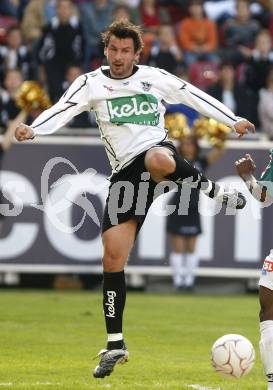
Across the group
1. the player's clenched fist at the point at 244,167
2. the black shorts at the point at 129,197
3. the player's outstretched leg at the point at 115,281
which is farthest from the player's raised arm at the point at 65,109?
the player's clenched fist at the point at 244,167

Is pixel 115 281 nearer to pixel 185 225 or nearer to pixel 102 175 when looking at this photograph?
pixel 185 225

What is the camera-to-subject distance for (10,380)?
830cm

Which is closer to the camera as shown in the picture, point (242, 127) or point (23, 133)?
point (23, 133)

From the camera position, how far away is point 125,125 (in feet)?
27.3

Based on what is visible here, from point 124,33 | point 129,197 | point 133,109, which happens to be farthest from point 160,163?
point 124,33

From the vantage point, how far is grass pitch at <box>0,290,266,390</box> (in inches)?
332

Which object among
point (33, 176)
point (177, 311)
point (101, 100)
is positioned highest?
point (101, 100)

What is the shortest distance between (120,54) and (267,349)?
2.47 meters

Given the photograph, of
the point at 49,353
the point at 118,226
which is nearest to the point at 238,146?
the point at 49,353

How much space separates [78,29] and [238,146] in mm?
3225

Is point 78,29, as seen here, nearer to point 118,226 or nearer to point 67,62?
point 67,62

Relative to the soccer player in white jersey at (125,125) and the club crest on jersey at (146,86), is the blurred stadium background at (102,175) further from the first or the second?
the club crest on jersey at (146,86)

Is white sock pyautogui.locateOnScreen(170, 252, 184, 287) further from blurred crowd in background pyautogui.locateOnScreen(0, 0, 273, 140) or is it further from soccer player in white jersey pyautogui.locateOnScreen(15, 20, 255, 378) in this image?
soccer player in white jersey pyautogui.locateOnScreen(15, 20, 255, 378)

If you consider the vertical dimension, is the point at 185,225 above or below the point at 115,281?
below
